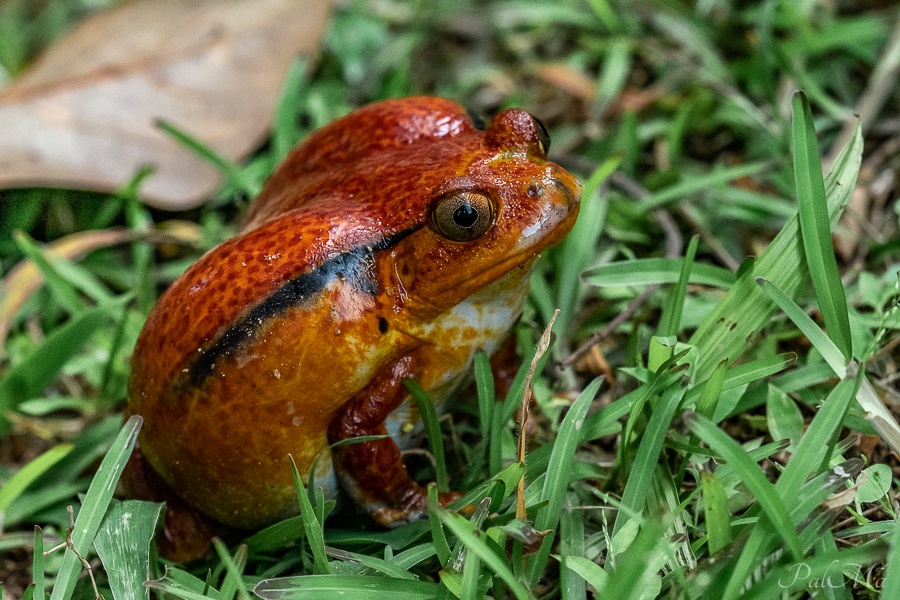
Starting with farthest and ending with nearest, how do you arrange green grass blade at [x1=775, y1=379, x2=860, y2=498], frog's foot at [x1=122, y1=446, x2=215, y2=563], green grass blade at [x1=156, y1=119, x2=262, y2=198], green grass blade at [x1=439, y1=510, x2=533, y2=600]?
green grass blade at [x1=156, y1=119, x2=262, y2=198]
frog's foot at [x1=122, y1=446, x2=215, y2=563]
green grass blade at [x1=775, y1=379, x2=860, y2=498]
green grass blade at [x1=439, y1=510, x2=533, y2=600]

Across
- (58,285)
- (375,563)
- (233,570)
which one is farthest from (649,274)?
(58,285)

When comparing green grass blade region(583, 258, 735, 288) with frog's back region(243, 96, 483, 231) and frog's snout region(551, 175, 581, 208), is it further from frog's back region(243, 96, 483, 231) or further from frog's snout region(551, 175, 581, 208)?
frog's back region(243, 96, 483, 231)

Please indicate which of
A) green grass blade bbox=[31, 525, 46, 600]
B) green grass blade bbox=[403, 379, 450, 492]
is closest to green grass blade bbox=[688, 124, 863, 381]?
green grass blade bbox=[403, 379, 450, 492]

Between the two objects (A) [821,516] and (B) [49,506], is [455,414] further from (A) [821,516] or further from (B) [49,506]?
(B) [49,506]

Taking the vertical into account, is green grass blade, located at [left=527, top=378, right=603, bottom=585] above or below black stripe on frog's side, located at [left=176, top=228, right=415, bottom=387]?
below

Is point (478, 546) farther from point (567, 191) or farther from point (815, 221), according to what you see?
point (815, 221)

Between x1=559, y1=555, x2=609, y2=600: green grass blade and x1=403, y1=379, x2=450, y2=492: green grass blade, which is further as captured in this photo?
x1=403, y1=379, x2=450, y2=492: green grass blade

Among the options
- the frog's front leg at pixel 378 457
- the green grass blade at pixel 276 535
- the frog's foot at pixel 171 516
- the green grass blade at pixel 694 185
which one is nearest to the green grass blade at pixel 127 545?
the frog's foot at pixel 171 516

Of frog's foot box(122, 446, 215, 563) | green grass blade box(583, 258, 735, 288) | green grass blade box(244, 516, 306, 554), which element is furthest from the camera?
green grass blade box(583, 258, 735, 288)
